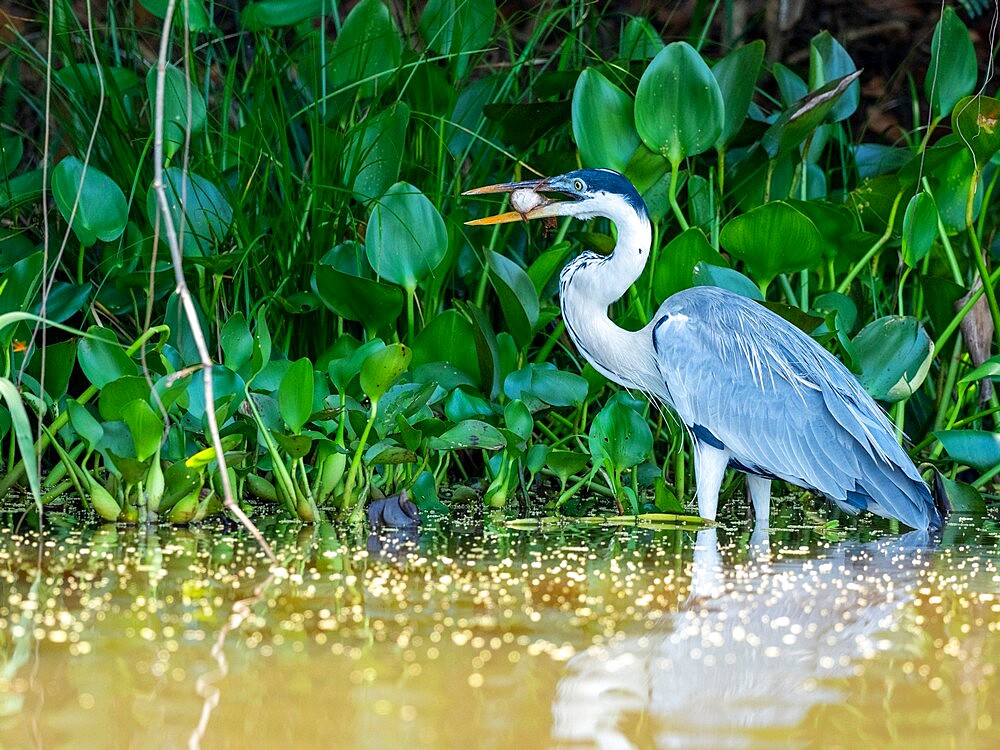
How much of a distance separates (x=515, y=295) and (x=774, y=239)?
2.72 feet

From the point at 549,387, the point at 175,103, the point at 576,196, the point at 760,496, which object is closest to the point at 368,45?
the point at 175,103

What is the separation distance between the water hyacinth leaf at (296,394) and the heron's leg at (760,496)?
4.60 feet

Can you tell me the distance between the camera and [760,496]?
4.02m

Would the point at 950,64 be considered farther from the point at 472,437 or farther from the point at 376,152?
the point at 472,437

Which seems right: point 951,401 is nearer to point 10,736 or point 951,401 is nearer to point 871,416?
point 871,416

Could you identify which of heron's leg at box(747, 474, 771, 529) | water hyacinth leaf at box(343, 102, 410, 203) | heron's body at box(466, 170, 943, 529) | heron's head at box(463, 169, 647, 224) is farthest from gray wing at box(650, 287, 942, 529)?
water hyacinth leaf at box(343, 102, 410, 203)

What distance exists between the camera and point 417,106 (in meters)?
4.59

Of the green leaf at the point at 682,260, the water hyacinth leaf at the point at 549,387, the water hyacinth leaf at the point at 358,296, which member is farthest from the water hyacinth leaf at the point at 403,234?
the green leaf at the point at 682,260

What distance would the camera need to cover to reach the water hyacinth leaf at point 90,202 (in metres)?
3.92

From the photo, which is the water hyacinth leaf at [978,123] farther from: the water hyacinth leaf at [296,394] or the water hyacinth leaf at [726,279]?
the water hyacinth leaf at [296,394]

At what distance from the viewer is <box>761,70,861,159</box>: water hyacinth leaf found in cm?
417

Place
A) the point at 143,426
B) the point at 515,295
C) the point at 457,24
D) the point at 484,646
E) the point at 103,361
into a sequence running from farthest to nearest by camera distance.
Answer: the point at 457,24 < the point at 515,295 < the point at 103,361 < the point at 143,426 < the point at 484,646

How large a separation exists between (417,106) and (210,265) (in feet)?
3.81

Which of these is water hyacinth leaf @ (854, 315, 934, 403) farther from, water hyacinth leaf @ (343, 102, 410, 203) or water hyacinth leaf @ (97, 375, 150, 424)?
water hyacinth leaf @ (97, 375, 150, 424)
